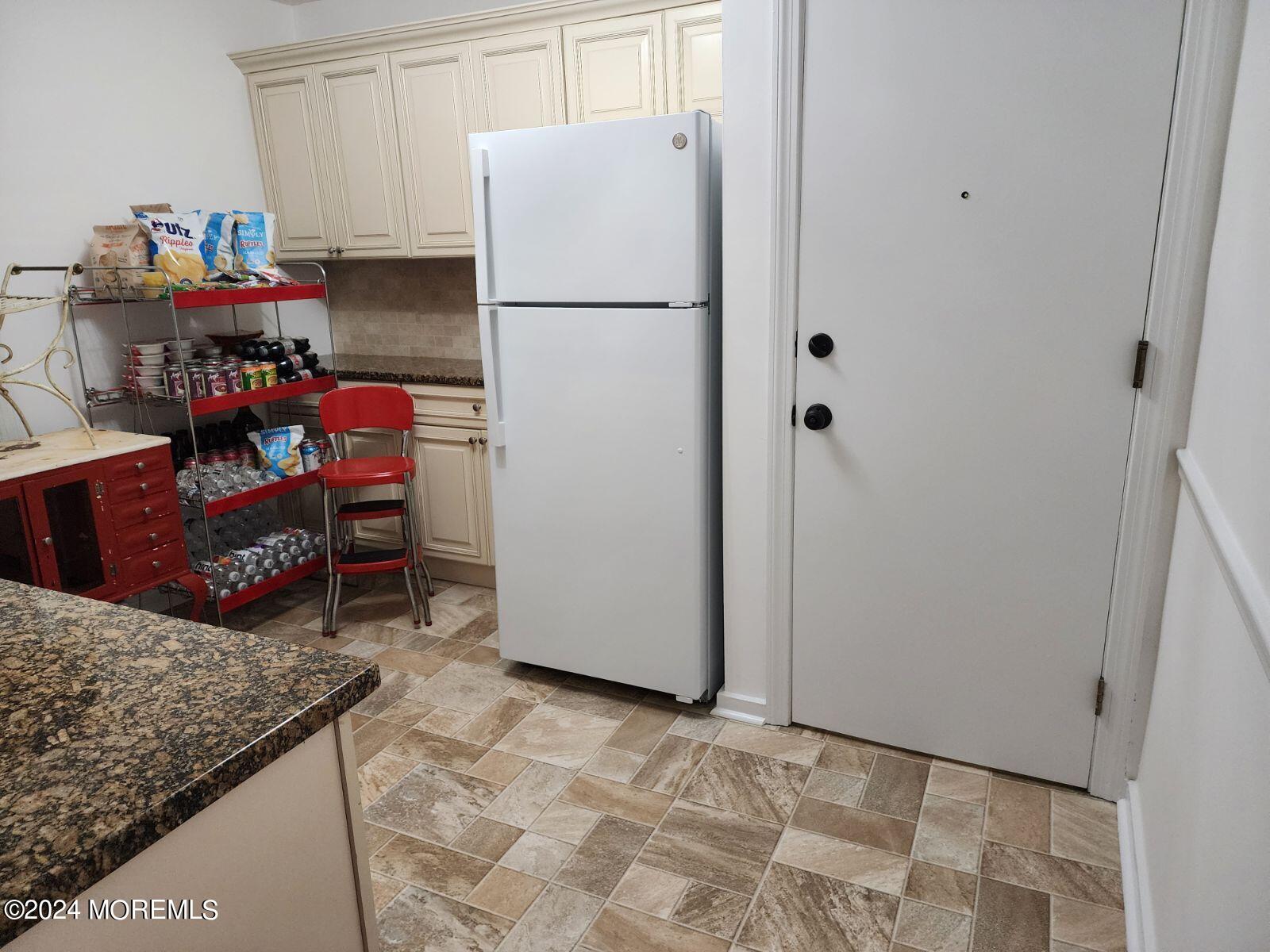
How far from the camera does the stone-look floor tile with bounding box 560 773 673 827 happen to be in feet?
7.04

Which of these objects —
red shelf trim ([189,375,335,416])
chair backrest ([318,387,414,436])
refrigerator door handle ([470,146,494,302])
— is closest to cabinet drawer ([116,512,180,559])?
red shelf trim ([189,375,335,416])

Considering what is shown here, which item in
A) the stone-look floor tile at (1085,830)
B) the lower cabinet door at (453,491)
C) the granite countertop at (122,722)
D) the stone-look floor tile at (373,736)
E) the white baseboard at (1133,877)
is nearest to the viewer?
the granite countertop at (122,722)

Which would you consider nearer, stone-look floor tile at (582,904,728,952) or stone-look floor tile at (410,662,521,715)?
stone-look floor tile at (582,904,728,952)

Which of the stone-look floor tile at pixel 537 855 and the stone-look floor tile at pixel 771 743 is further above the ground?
the stone-look floor tile at pixel 771 743

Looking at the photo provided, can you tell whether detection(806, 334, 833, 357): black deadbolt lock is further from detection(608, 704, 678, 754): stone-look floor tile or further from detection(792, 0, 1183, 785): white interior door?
detection(608, 704, 678, 754): stone-look floor tile

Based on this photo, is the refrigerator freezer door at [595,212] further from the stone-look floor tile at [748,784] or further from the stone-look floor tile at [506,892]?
the stone-look floor tile at [506,892]

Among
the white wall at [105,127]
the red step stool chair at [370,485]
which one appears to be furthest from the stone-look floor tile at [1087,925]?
the white wall at [105,127]

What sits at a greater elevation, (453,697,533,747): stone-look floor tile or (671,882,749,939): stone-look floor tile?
(453,697,533,747): stone-look floor tile

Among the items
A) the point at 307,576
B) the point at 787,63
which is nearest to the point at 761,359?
the point at 787,63

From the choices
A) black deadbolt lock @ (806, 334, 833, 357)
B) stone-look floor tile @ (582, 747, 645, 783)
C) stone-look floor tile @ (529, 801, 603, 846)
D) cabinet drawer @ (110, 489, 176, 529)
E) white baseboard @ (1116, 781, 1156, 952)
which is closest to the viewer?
white baseboard @ (1116, 781, 1156, 952)

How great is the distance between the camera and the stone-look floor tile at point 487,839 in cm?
203

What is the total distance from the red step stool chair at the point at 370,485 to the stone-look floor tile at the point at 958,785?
192 cm

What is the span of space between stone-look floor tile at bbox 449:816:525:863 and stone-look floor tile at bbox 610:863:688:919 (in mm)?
309

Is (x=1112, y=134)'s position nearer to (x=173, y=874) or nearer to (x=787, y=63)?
(x=787, y=63)
